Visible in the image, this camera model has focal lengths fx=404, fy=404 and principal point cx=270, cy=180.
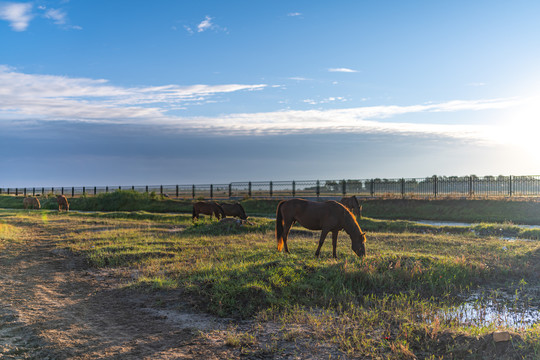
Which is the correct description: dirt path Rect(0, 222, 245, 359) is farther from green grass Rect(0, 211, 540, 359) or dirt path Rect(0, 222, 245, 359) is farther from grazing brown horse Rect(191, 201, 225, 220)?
grazing brown horse Rect(191, 201, 225, 220)

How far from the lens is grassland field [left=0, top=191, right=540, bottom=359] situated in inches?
223

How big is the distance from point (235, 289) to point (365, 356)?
3102mm

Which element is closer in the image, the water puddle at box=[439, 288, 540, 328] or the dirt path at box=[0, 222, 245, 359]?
the dirt path at box=[0, 222, 245, 359]

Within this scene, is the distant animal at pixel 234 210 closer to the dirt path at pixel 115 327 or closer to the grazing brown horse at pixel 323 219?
the grazing brown horse at pixel 323 219

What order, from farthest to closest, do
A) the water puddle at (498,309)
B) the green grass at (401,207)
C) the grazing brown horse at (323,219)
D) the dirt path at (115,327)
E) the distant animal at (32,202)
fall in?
the distant animal at (32,202), the green grass at (401,207), the grazing brown horse at (323,219), the water puddle at (498,309), the dirt path at (115,327)

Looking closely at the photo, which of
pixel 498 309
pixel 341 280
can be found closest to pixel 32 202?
pixel 341 280

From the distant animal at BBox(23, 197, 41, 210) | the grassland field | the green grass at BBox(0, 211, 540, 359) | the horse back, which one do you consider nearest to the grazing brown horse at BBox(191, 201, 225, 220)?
the grassland field

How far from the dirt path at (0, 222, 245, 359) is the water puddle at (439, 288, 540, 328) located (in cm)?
410

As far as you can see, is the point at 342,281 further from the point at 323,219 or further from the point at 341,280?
the point at 323,219

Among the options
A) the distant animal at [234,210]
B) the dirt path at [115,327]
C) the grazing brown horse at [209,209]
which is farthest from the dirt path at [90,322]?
the distant animal at [234,210]

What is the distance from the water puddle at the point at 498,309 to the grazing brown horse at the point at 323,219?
3.28 meters

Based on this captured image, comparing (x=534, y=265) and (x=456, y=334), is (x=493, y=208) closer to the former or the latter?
(x=534, y=265)

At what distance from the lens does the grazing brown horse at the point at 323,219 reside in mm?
10977

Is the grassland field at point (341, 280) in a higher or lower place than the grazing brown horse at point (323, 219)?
lower
